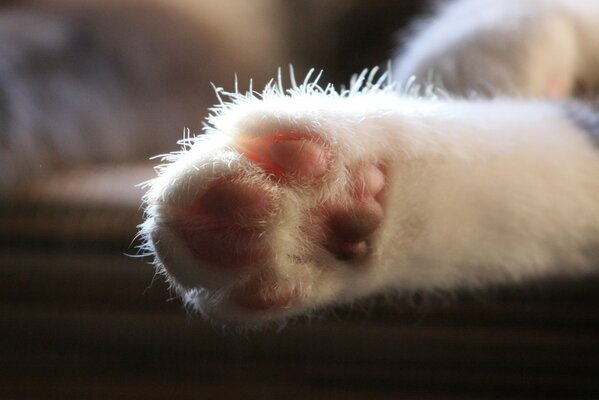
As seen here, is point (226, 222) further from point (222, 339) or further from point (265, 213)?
point (222, 339)

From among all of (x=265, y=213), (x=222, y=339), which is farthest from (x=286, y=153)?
(x=222, y=339)

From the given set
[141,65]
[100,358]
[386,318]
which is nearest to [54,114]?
[141,65]

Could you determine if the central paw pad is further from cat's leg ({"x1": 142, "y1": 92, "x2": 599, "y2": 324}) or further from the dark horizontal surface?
the dark horizontal surface

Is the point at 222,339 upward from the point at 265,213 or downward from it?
downward

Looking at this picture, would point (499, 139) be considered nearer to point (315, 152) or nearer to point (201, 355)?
point (315, 152)

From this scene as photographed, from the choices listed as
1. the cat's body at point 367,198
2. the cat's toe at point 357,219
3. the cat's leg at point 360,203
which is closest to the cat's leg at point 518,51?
the cat's body at point 367,198

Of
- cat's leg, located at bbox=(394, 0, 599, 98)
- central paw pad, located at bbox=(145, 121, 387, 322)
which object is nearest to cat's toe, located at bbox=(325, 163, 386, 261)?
central paw pad, located at bbox=(145, 121, 387, 322)
